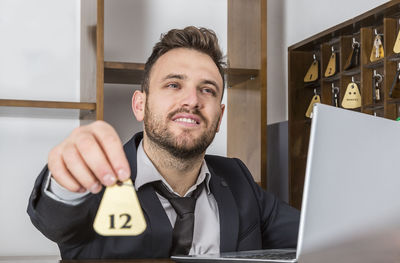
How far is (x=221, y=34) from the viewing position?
2.84m

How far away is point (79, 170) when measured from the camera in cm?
74

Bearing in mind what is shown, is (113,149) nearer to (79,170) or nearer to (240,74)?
(79,170)

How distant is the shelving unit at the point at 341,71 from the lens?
199cm

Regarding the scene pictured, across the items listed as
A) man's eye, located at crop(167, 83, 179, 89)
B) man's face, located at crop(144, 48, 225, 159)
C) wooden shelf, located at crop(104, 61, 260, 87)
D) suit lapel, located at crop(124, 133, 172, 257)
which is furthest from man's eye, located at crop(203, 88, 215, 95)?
wooden shelf, located at crop(104, 61, 260, 87)

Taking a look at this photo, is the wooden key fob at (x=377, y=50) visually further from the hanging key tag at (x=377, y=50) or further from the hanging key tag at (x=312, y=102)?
the hanging key tag at (x=312, y=102)

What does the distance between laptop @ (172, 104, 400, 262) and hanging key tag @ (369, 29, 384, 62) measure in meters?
1.18

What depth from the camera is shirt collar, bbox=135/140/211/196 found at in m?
1.50

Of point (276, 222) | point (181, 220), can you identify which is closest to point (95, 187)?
point (181, 220)

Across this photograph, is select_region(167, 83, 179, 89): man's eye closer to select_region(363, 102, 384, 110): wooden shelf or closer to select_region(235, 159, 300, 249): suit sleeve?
Answer: select_region(235, 159, 300, 249): suit sleeve

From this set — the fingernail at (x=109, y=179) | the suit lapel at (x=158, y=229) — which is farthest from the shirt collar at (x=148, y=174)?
the fingernail at (x=109, y=179)

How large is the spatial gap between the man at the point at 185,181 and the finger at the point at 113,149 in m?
0.42

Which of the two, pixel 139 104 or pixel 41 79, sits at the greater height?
pixel 41 79

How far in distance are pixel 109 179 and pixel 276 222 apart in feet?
3.70

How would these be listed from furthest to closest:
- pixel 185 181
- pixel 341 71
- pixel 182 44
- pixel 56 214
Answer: pixel 341 71, pixel 182 44, pixel 185 181, pixel 56 214
